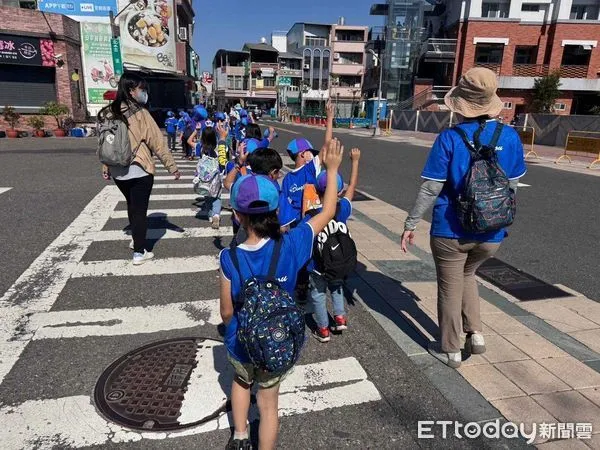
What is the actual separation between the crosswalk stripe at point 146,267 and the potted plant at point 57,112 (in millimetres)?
21099

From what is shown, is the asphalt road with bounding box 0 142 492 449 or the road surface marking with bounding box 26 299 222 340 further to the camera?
the road surface marking with bounding box 26 299 222 340

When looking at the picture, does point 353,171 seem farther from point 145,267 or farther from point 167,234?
point 167,234

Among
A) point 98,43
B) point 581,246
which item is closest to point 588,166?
point 581,246

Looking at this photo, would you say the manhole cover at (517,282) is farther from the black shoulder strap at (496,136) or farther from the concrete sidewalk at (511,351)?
the black shoulder strap at (496,136)

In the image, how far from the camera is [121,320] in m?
3.99

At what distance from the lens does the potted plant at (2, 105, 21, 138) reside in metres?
21.8

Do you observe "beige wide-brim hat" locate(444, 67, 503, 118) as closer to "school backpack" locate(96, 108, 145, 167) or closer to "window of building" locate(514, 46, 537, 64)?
"school backpack" locate(96, 108, 145, 167)

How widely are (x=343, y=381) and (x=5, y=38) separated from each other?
1063 inches

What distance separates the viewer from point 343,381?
316 centimetres

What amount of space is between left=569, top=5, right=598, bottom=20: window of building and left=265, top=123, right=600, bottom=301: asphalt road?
116ft

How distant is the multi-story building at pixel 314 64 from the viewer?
259 ft

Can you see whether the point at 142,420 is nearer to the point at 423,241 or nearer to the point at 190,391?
→ the point at 190,391

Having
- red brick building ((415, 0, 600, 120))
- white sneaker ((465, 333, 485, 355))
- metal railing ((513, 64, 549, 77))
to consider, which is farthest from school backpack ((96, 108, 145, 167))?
metal railing ((513, 64, 549, 77))

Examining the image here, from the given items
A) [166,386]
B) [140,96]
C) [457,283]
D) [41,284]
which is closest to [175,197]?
[140,96]
